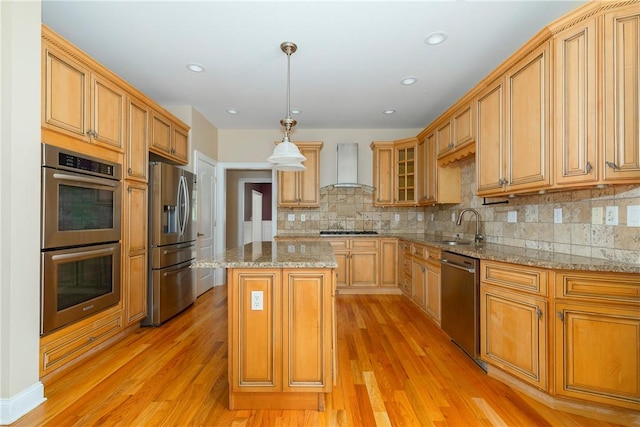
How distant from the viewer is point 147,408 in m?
1.79

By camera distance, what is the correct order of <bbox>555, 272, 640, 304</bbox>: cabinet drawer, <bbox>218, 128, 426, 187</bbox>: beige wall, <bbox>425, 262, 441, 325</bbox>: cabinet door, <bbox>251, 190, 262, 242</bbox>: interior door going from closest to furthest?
<bbox>555, 272, 640, 304</bbox>: cabinet drawer → <bbox>425, 262, 441, 325</bbox>: cabinet door → <bbox>218, 128, 426, 187</bbox>: beige wall → <bbox>251, 190, 262, 242</bbox>: interior door

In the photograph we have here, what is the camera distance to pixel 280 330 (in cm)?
176

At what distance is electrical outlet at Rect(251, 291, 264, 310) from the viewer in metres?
1.76

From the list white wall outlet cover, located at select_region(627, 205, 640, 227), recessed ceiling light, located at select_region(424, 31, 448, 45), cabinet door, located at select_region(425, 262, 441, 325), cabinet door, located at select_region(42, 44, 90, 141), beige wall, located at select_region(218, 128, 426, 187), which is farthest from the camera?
beige wall, located at select_region(218, 128, 426, 187)

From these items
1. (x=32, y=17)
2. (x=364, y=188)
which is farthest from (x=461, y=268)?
(x=32, y=17)

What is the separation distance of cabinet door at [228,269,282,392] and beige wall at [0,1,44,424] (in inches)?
47.2

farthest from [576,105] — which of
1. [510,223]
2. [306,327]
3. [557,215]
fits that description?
[306,327]

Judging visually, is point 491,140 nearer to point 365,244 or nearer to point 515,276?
point 515,276

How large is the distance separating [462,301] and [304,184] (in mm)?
2826

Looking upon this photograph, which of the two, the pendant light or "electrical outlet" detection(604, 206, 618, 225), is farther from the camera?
the pendant light

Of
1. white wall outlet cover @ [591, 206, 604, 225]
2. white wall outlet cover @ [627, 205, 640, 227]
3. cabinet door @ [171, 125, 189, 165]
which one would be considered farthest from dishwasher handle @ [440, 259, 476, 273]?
cabinet door @ [171, 125, 189, 165]

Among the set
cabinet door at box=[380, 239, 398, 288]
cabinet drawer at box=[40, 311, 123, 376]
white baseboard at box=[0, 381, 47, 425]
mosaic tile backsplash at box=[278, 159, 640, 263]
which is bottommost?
white baseboard at box=[0, 381, 47, 425]

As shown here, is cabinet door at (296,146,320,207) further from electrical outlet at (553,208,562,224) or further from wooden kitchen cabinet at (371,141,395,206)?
electrical outlet at (553,208,562,224)

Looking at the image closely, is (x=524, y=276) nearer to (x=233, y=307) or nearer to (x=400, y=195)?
(x=233, y=307)
